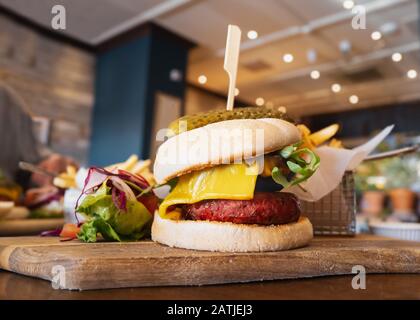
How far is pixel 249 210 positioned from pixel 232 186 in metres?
0.07

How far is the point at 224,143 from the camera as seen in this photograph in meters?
0.98

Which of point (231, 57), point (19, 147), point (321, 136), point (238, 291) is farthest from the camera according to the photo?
point (19, 147)

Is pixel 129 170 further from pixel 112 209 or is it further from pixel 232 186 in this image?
pixel 232 186

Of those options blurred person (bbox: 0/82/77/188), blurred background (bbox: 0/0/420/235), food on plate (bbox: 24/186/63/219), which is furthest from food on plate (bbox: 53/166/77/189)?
blurred background (bbox: 0/0/420/235)

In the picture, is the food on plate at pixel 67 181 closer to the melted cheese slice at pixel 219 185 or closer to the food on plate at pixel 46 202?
the food on plate at pixel 46 202

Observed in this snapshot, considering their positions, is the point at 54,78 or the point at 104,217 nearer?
the point at 104,217

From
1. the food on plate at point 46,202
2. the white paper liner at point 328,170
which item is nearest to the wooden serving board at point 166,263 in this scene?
the white paper liner at point 328,170

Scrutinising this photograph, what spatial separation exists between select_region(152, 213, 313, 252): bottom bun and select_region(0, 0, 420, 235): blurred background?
11.5ft

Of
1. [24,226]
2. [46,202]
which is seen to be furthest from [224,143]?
[46,202]

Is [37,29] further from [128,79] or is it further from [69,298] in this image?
[69,298]

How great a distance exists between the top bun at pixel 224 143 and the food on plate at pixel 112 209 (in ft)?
0.52

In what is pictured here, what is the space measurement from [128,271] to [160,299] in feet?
0.39

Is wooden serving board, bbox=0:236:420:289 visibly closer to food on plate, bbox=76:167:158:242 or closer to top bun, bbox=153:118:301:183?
food on plate, bbox=76:167:158:242
